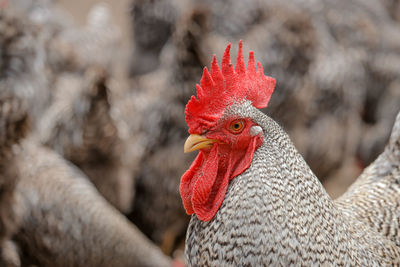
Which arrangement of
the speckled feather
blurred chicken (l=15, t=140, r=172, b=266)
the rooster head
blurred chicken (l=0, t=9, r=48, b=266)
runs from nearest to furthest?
the speckled feather → the rooster head → blurred chicken (l=15, t=140, r=172, b=266) → blurred chicken (l=0, t=9, r=48, b=266)

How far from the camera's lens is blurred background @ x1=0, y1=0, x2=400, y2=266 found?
114 inches

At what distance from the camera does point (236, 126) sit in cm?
141

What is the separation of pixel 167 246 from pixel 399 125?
1967 mm

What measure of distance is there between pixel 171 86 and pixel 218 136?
178 cm

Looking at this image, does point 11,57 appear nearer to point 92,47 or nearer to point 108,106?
point 108,106


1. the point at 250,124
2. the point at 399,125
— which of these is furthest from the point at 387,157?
the point at 250,124

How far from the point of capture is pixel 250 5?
3.97 metres

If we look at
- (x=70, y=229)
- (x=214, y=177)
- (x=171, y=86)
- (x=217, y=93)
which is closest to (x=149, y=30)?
(x=171, y=86)

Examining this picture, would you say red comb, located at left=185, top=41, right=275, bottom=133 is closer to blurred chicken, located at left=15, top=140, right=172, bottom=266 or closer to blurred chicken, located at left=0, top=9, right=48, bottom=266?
blurred chicken, located at left=15, top=140, right=172, bottom=266

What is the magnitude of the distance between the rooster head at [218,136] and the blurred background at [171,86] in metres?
1.40

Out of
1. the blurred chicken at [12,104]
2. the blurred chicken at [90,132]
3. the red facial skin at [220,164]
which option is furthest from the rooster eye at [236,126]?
the blurred chicken at [90,132]

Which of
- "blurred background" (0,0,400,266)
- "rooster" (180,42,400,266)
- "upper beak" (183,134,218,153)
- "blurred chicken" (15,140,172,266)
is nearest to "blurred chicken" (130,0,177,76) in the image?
"blurred background" (0,0,400,266)

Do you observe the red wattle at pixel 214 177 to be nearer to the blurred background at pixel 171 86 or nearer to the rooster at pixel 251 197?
the rooster at pixel 251 197

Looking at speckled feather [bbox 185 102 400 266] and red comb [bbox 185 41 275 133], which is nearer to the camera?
speckled feather [bbox 185 102 400 266]
